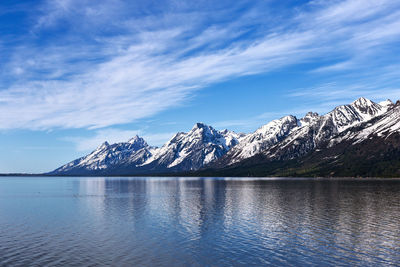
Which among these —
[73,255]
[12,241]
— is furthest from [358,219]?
[12,241]

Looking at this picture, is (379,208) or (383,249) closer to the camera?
(383,249)

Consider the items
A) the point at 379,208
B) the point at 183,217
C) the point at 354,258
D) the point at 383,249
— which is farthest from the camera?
the point at 379,208

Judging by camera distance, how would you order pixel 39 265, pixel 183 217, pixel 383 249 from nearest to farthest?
pixel 39 265 → pixel 383 249 → pixel 183 217

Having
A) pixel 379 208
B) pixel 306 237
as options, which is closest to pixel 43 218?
pixel 306 237

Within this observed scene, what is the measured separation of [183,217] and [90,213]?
27.1 meters

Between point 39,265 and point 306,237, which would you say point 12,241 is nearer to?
point 39,265

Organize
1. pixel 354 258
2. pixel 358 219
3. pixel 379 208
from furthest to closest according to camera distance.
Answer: pixel 379 208 → pixel 358 219 → pixel 354 258

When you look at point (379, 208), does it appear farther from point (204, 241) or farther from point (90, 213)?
point (90, 213)

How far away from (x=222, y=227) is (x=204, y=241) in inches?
560

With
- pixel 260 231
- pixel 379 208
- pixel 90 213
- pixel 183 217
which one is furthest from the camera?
pixel 379 208

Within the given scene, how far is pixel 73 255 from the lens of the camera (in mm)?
51312

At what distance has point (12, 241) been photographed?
59781mm

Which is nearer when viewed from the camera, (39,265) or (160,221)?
(39,265)

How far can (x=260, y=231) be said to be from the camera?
69562 millimetres
